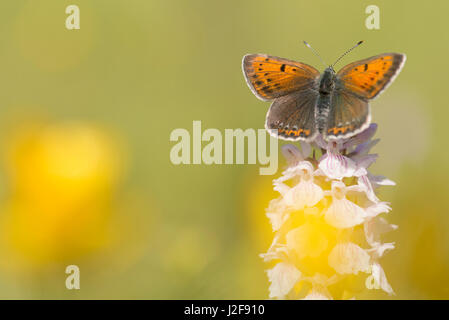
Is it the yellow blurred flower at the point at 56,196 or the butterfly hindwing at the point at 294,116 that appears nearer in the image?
the butterfly hindwing at the point at 294,116

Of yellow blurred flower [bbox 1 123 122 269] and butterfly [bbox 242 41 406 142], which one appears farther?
yellow blurred flower [bbox 1 123 122 269]

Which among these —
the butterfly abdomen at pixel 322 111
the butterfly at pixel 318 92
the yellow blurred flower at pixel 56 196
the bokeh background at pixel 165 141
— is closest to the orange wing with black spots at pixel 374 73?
the butterfly at pixel 318 92

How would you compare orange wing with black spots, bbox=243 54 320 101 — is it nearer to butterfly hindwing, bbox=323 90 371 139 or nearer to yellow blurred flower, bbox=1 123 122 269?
butterfly hindwing, bbox=323 90 371 139

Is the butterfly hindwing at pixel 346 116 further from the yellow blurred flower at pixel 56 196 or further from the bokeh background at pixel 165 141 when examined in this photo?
the yellow blurred flower at pixel 56 196

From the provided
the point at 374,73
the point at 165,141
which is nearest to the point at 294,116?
the point at 374,73

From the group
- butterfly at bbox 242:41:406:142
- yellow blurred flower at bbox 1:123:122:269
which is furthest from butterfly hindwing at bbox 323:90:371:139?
yellow blurred flower at bbox 1:123:122:269

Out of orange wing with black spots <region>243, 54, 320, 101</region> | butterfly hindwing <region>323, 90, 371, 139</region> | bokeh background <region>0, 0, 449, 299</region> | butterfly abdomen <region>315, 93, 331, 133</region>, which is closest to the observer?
butterfly hindwing <region>323, 90, 371, 139</region>
